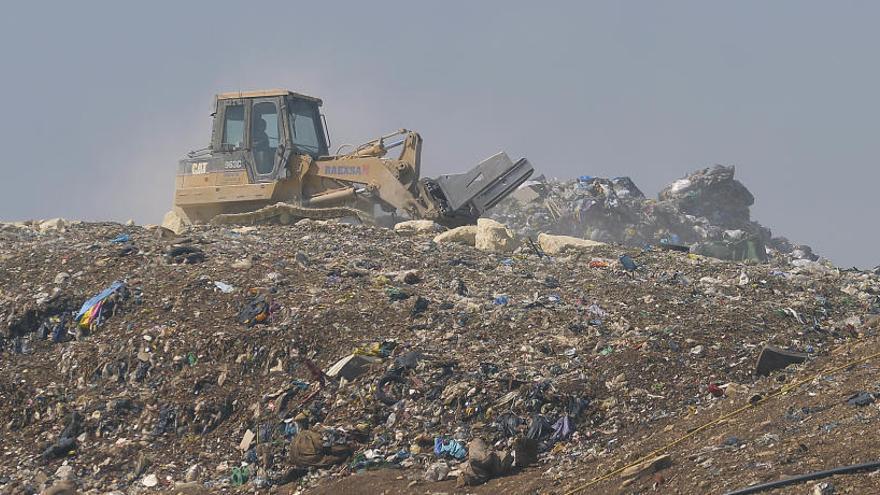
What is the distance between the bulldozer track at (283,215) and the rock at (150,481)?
740 centimetres

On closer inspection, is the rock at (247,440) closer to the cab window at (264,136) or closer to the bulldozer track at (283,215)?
the bulldozer track at (283,215)

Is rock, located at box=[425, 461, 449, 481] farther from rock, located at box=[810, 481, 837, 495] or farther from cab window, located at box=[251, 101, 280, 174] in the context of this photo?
cab window, located at box=[251, 101, 280, 174]

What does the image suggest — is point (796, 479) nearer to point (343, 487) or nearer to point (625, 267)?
point (343, 487)

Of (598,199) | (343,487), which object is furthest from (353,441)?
(598,199)

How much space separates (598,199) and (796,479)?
49.2 ft

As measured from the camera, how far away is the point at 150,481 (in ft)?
24.9

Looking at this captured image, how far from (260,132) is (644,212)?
319 inches

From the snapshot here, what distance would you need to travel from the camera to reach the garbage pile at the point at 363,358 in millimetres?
7426

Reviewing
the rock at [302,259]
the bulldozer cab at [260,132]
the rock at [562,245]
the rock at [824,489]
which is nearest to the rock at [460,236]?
the rock at [562,245]

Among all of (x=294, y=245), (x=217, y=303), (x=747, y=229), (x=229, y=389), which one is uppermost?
(x=747, y=229)

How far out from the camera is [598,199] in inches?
789

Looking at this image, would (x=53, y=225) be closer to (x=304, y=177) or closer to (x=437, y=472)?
(x=304, y=177)

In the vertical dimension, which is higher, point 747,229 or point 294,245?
point 747,229

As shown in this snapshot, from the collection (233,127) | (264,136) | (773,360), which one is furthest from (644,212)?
(773,360)
